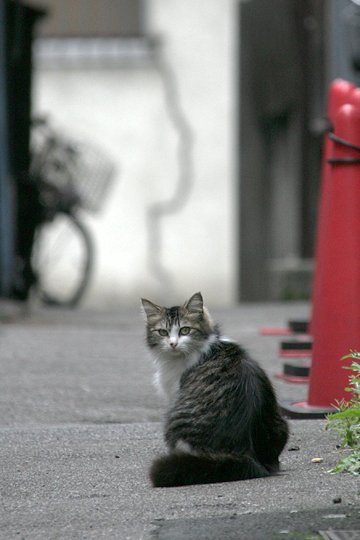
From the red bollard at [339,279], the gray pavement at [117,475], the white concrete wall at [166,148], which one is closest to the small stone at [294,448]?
the gray pavement at [117,475]

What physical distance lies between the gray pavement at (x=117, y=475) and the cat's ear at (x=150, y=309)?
46cm

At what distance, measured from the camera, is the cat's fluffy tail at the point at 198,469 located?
13.1 ft

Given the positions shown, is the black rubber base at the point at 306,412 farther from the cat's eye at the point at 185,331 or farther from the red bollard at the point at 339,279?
the cat's eye at the point at 185,331

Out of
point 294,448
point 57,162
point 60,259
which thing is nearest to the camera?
point 294,448

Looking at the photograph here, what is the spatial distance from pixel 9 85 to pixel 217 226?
170 inches

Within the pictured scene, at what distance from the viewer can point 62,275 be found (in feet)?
46.8

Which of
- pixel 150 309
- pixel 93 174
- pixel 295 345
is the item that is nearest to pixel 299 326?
pixel 295 345

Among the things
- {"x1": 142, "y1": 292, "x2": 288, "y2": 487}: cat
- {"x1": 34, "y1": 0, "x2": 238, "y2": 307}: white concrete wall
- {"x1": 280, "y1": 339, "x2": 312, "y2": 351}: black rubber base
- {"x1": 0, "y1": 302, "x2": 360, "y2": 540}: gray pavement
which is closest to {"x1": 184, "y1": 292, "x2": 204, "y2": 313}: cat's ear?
{"x1": 142, "y1": 292, "x2": 288, "y2": 487}: cat

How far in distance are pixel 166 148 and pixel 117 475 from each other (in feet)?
35.0

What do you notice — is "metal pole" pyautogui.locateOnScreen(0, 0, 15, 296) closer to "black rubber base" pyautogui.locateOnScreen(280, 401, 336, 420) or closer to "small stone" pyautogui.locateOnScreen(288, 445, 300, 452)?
"black rubber base" pyautogui.locateOnScreen(280, 401, 336, 420)

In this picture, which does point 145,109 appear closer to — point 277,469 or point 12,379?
point 12,379

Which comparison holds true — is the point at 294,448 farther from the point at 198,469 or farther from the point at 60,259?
the point at 60,259

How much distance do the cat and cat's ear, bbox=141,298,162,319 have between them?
42 centimetres

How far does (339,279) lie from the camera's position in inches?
201
